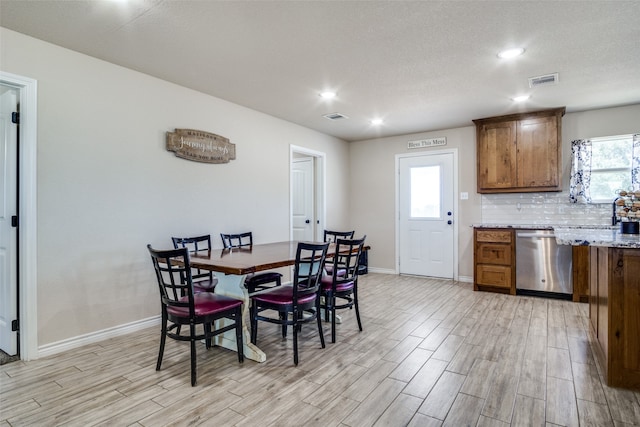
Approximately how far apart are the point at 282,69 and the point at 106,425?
9.72ft

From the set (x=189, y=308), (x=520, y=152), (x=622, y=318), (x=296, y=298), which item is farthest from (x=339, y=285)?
(x=520, y=152)

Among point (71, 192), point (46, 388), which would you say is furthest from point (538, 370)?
point (71, 192)

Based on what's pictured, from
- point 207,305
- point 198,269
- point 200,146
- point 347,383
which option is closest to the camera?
point 347,383

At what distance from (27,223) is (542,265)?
5.46 m

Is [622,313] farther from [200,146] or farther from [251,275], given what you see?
[200,146]

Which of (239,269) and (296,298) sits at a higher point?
(239,269)

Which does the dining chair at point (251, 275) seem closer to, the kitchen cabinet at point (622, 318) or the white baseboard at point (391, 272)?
the kitchen cabinet at point (622, 318)

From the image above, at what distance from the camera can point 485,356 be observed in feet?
8.63

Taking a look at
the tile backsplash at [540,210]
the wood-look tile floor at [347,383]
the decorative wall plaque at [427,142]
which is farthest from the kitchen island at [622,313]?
the decorative wall plaque at [427,142]

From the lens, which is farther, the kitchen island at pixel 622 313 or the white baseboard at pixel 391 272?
the white baseboard at pixel 391 272

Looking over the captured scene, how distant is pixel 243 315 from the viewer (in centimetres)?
258

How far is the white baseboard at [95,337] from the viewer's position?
2.67 metres

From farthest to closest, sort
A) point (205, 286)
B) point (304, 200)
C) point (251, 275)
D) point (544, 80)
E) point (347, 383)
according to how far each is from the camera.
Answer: point (304, 200) < point (251, 275) < point (544, 80) < point (205, 286) < point (347, 383)

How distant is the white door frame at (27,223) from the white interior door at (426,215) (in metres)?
4.95
